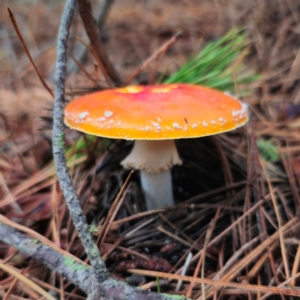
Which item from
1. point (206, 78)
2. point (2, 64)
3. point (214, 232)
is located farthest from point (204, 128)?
point (2, 64)

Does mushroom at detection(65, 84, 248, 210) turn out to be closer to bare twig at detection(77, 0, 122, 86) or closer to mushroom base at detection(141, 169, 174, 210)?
bare twig at detection(77, 0, 122, 86)

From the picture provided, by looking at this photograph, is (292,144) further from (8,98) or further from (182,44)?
(8,98)

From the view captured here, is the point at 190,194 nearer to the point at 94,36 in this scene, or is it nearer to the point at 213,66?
the point at 213,66

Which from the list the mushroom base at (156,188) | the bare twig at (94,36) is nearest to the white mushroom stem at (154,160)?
the mushroom base at (156,188)

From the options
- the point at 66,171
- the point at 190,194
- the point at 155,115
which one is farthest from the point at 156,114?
the point at 190,194

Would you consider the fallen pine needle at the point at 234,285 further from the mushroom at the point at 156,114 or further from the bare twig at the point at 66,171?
the mushroom at the point at 156,114

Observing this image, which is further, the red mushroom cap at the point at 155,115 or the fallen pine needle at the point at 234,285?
the red mushroom cap at the point at 155,115
